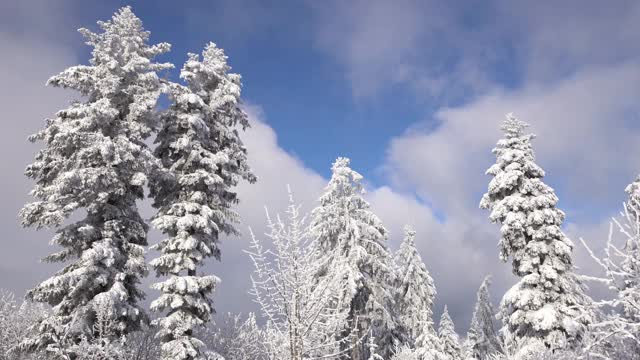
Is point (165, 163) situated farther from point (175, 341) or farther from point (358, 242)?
point (358, 242)

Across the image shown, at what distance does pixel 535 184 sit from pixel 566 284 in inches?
166

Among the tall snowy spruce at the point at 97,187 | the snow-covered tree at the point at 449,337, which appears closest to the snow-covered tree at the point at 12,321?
the tall snowy spruce at the point at 97,187

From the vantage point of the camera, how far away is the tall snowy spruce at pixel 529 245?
746 inches

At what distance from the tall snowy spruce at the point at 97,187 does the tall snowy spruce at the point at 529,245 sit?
45.6ft

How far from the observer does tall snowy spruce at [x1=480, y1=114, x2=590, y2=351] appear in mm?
18953

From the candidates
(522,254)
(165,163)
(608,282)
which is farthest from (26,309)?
(608,282)

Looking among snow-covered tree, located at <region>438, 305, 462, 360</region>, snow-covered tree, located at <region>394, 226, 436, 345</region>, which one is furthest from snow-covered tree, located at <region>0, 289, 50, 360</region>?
snow-covered tree, located at <region>438, 305, 462, 360</region>

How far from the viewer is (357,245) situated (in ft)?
87.6

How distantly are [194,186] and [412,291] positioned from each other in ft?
65.6

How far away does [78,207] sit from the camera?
58.6 ft

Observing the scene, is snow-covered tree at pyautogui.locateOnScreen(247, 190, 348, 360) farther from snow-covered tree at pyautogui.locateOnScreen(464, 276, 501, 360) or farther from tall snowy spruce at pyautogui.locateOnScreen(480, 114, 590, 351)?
snow-covered tree at pyautogui.locateOnScreen(464, 276, 501, 360)

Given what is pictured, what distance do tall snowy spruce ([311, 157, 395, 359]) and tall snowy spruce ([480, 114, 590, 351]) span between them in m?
6.74

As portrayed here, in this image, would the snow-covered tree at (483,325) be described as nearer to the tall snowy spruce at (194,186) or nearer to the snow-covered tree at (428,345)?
the snow-covered tree at (428,345)

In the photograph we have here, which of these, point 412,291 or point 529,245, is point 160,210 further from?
point 412,291
